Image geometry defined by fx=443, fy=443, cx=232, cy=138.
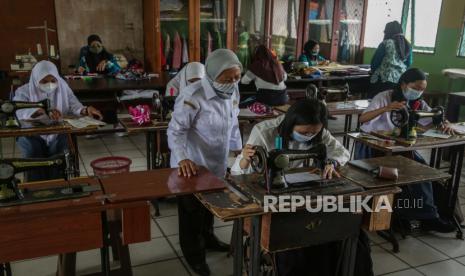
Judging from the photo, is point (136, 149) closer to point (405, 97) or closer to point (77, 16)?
point (77, 16)

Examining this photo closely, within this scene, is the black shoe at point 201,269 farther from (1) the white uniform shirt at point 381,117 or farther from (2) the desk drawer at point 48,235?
(1) the white uniform shirt at point 381,117

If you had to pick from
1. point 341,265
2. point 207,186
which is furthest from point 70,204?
point 341,265

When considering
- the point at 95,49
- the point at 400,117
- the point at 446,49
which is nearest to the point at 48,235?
the point at 400,117

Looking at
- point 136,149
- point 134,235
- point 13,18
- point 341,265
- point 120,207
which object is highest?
point 13,18

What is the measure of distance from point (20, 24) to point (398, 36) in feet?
15.7

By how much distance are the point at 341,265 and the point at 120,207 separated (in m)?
1.05

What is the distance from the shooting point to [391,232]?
2.88 meters

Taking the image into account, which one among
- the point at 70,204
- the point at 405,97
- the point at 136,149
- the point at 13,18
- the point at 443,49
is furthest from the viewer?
the point at 443,49

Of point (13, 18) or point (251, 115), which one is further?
point (13, 18)

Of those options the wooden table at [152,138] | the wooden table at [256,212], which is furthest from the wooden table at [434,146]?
the wooden table at [152,138]

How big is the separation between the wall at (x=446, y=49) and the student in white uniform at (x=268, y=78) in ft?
9.34

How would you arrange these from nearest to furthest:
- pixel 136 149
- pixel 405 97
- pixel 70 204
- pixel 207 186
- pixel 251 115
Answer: pixel 70 204 → pixel 207 186 → pixel 405 97 → pixel 251 115 → pixel 136 149

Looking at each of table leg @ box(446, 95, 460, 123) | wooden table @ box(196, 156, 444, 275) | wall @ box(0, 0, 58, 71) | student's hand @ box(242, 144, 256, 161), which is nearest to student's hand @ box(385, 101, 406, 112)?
wooden table @ box(196, 156, 444, 275)

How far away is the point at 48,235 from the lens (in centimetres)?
166
